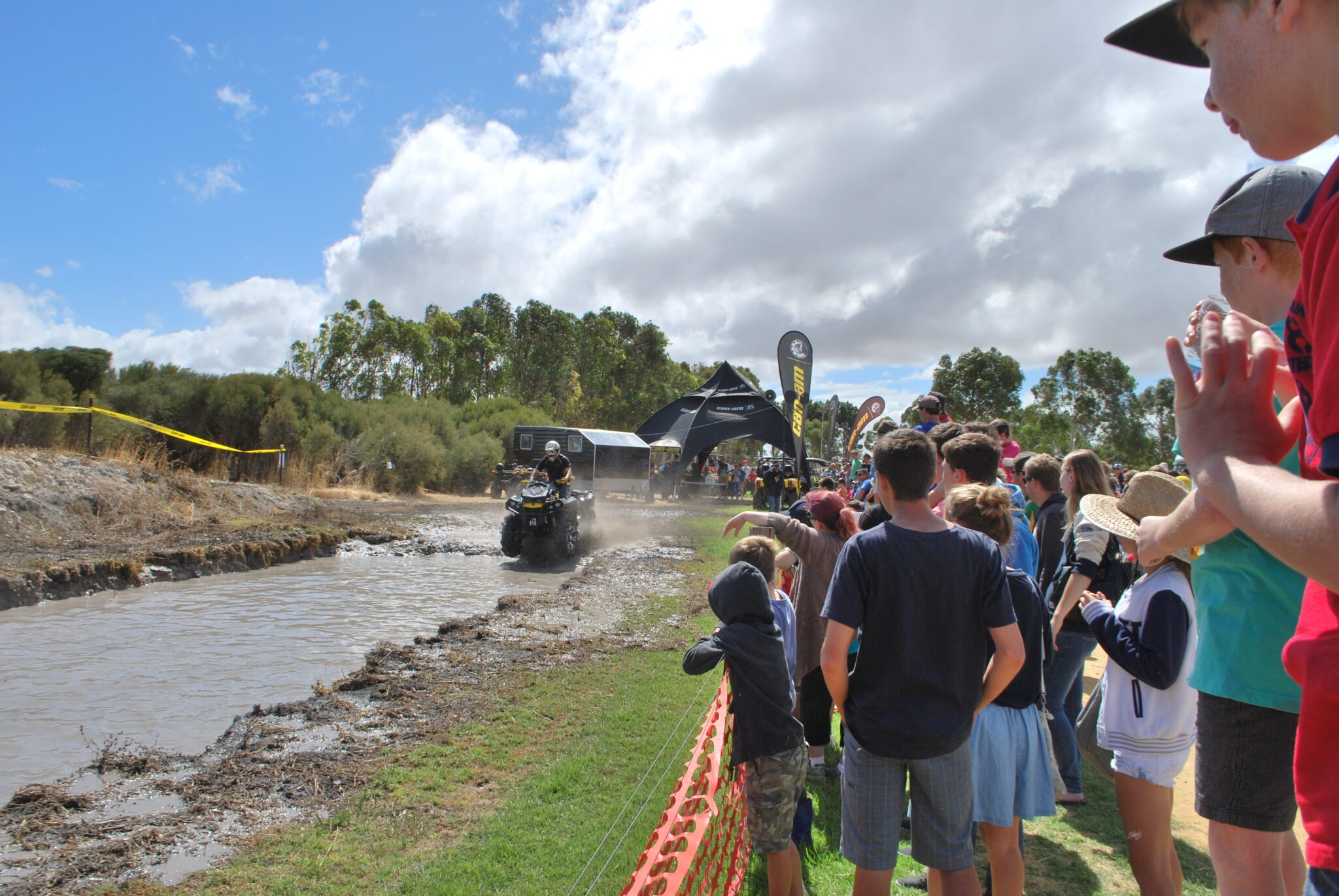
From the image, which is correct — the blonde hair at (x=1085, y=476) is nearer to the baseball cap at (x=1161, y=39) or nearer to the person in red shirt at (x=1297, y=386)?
the baseball cap at (x=1161, y=39)

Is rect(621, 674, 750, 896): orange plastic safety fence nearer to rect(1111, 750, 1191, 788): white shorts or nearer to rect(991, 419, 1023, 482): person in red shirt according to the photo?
rect(1111, 750, 1191, 788): white shorts

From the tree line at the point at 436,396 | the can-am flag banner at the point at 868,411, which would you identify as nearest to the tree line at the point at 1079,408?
the tree line at the point at 436,396

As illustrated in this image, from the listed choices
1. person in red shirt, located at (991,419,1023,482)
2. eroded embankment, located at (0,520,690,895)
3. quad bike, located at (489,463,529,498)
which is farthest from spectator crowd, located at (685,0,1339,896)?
quad bike, located at (489,463,529,498)

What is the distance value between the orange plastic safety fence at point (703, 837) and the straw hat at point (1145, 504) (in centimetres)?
172

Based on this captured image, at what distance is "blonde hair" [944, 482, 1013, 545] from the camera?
10.7 feet

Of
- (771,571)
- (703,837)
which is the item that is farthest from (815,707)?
(703,837)

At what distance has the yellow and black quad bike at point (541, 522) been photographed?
1384 centimetres

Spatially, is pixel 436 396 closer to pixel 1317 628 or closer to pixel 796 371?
pixel 796 371

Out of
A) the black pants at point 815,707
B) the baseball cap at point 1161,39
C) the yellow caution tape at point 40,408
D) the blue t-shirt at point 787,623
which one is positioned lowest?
A: the black pants at point 815,707

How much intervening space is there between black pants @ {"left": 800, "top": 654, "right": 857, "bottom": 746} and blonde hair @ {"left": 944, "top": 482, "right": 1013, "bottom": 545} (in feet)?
5.53

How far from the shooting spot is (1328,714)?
3.30 feet

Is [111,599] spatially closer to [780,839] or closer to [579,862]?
[579,862]

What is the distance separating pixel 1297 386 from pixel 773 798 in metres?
2.66

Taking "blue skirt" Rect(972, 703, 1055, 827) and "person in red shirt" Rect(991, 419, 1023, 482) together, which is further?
"person in red shirt" Rect(991, 419, 1023, 482)
